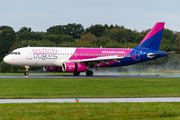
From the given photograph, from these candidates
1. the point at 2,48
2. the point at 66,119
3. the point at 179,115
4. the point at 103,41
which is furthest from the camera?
the point at 2,48

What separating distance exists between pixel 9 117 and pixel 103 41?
83580 millimetres

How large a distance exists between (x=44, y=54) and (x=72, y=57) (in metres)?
4.23

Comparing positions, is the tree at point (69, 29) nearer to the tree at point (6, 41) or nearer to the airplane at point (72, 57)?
the tree at point (6, 41)

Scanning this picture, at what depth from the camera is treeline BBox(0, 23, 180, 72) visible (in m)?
89.6

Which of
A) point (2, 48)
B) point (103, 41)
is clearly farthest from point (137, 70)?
point (2, 48)

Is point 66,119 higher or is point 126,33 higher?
point 126,33

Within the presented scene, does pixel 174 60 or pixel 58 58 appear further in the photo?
A: pixel 174 60

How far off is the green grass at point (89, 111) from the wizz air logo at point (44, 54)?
28777 mm

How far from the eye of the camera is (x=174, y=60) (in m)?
63.9

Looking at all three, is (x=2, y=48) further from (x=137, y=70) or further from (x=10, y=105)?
(x=10, y=105)

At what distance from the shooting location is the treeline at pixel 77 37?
294ft

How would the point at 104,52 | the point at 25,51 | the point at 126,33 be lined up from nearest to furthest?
the point at 25,51 → the point at 104,52 → the point at 126,33

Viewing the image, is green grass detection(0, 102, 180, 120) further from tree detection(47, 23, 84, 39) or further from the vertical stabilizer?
tree detection(47, 23, 84, 39)

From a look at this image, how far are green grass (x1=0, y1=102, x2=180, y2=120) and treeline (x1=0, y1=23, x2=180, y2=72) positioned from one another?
60.7 metres
